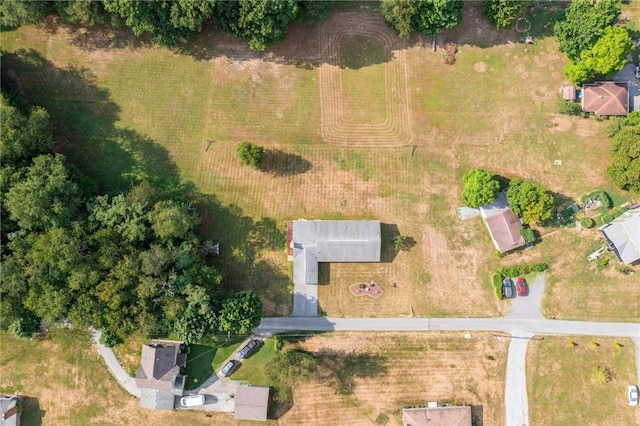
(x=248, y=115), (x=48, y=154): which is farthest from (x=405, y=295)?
(x=48, y=154)

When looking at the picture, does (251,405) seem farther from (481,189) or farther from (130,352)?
(481,189)

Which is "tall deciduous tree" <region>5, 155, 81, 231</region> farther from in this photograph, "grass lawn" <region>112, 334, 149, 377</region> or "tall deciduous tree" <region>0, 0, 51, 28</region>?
"tall deciduous tree" <region>0, 0, 51, 28</region>

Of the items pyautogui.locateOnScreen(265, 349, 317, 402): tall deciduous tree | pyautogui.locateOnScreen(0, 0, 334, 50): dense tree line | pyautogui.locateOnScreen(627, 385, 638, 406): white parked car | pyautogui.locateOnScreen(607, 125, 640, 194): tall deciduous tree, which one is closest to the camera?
pyautogui.locateOnScreen(265, 349, 317, 402): tall deciduous tree

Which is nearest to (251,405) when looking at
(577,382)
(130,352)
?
(130,352)

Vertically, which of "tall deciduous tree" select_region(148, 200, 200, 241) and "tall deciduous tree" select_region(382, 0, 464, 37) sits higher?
"tall deciduous tree" select_region(382, 0, 464, 37)

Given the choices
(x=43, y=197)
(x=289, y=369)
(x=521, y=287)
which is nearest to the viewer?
(x=43, y=197)

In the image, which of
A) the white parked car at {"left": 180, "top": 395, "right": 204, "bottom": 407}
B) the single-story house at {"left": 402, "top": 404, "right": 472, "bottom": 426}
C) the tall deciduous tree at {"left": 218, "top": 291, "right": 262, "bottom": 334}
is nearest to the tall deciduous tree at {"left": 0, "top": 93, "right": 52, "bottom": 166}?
the tall deciduous tree at {"left": 218, "top": 291, "right": 262, "bottom": 334}
